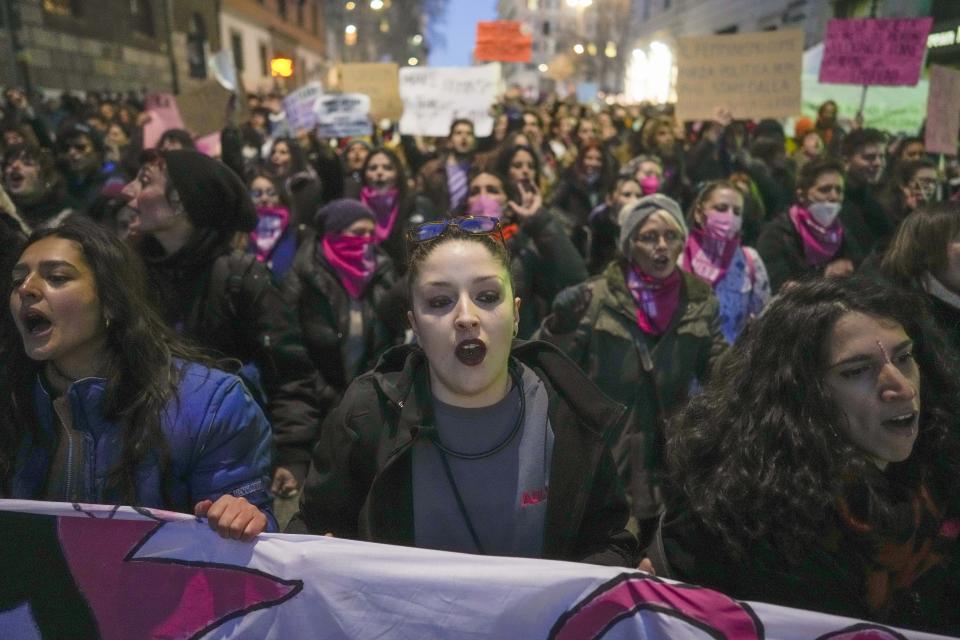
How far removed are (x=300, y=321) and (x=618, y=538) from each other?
2.09 meters

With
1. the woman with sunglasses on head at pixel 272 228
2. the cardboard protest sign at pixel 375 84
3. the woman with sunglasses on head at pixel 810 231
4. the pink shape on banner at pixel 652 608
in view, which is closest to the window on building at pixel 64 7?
the cardboard protest sign at pixel 375 84

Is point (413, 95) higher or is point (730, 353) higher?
point (413, 95)

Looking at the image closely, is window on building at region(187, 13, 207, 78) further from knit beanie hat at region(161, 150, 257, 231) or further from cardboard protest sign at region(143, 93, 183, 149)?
knit beanie hat at region(161, 150, 257, 231)

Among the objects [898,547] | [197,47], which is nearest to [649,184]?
[898,547]

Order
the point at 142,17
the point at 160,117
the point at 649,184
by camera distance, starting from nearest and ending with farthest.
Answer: the point at 649,184, the point at 160,117, the point at 142,17

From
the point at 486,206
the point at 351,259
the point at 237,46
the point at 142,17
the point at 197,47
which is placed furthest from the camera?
the point at 237,46

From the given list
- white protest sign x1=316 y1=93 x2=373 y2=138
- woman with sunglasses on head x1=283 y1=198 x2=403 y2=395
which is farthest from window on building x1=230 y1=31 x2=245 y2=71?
woman with sunglasses on head x1=283 y1=198 x2=403 y2=395

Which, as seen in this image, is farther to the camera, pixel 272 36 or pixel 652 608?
pixel 272 36

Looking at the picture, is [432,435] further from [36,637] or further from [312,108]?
[312,108]

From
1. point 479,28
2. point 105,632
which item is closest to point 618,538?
point 105,632

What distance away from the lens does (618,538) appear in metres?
1.87

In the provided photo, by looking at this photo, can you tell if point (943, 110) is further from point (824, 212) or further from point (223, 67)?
point (223, 67)

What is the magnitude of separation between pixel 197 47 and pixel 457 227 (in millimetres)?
29395

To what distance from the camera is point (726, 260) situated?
403 centimetres
